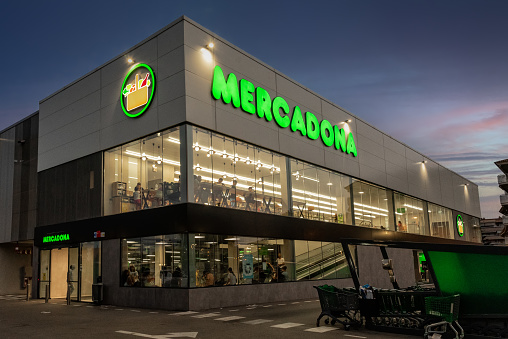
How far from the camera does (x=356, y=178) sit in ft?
99.3

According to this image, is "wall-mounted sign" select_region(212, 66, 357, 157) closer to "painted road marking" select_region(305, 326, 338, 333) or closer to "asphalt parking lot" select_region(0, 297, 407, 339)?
"asphalt parking lot" select_region(0, 297, 407, 339)

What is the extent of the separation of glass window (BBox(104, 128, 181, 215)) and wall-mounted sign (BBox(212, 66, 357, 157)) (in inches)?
122

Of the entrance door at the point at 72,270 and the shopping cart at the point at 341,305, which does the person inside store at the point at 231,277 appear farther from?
the shopping cart at the point at 341,305

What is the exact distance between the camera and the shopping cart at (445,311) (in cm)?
958

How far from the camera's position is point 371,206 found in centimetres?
3195

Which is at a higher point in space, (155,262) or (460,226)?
(460,226)

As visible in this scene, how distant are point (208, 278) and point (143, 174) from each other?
5350mm

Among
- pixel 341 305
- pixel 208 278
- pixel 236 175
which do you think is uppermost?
pixel 236 175

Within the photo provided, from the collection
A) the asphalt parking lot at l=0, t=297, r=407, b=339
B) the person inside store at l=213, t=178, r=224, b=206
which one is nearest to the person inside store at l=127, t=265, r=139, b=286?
→ the asphalt parking lot at l=0, t=297, r=407, b=339

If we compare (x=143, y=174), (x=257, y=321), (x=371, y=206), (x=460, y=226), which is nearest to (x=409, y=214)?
(x=371, y=206)

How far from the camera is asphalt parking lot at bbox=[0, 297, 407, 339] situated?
1132 cm

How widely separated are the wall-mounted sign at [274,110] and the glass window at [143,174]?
3094 millimetres

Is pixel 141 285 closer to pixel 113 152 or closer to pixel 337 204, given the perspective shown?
pixel 113 152

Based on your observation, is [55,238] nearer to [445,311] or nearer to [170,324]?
[170,324]
